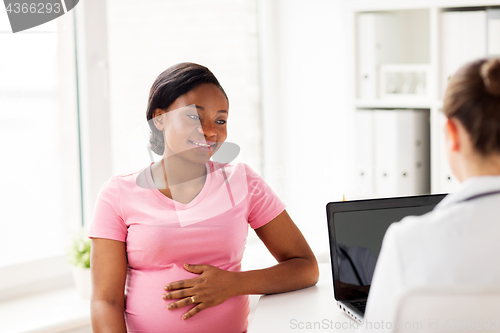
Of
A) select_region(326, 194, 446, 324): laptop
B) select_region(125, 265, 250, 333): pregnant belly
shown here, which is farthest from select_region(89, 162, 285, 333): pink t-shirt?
select_region(326, 194, 446, 324): laptop

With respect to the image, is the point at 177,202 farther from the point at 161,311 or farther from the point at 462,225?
the point at 462,225

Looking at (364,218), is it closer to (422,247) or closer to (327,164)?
(422,247)

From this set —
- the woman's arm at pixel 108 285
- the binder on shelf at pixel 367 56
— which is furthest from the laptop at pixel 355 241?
the binder on shelf at pixel 367 56

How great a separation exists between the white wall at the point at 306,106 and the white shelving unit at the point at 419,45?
5.6 inches

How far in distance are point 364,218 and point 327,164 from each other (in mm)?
1203

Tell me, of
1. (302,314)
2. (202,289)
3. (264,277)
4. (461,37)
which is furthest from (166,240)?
(461,37)

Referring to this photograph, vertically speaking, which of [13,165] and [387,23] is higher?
[387,23]

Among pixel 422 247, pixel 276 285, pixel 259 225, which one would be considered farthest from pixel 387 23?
pixel 422 247

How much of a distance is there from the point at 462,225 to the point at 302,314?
51 centimetres

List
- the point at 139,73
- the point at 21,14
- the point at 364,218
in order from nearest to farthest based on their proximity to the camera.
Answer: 1. the point at 364,218
2. the point at 21,14
3. the point at 139,73

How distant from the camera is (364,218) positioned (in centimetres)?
100

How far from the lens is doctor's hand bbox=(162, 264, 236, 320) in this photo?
3.46 feet

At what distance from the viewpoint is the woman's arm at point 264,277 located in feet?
3.48

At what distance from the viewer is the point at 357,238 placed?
3.28ft
